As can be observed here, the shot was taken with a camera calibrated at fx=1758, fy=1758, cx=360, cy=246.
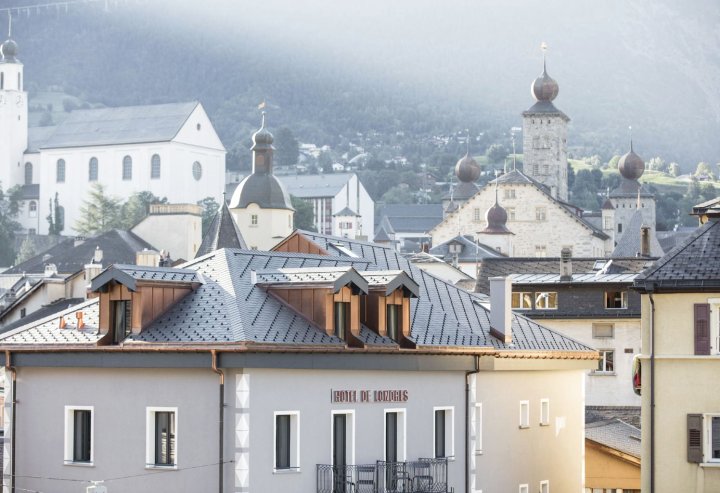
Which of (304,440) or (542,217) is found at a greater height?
(542,217)

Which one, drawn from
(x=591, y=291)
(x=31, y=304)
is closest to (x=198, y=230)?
(x=31, y=304)

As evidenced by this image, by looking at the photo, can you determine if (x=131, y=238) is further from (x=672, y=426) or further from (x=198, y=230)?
(x=672, y=426)

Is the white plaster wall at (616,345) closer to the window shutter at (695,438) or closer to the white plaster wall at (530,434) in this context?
the white plaster wall at (530,434)

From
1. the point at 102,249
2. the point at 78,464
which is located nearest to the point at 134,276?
the point at 78,464

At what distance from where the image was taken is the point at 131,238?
393 ft

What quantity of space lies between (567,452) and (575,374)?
1.75 meters

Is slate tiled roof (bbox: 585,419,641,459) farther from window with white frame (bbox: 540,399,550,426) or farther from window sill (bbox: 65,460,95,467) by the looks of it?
window sill (bbox: 65,460,95,467)

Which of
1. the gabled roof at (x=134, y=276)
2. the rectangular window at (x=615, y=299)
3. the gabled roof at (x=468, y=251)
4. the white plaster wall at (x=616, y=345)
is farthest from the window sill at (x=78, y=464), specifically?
the gabled roof at (x=468, y=251)

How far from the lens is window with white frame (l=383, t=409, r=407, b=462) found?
31094 millimetres

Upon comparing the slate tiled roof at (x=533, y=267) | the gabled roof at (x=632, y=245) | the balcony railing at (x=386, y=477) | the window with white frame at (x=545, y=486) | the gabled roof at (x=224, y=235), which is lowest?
the window with white frame at (x=545, y=486)

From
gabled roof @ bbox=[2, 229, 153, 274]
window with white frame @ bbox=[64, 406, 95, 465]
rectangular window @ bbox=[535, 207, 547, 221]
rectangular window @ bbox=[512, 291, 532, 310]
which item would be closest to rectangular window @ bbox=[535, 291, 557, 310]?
rectangular window @ bbox=[512, 291, 532, 310]

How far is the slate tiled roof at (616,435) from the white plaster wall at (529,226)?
100 meters

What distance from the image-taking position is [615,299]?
56.7 m

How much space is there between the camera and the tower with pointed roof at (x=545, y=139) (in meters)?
192
